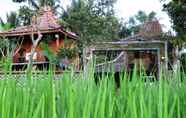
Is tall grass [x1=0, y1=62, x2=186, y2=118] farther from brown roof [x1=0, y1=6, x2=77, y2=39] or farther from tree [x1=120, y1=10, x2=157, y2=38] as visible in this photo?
tree [x1=120, y1=10, x2=157, y2=38]

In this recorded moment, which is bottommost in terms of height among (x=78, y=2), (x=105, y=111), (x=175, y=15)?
(x=105, y=111)

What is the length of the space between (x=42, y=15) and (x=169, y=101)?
2307 cm

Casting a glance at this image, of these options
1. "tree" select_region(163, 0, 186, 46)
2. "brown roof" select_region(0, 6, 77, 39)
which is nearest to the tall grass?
"tree" select_region(163, 0, 186, 46)

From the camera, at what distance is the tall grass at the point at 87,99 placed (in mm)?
940

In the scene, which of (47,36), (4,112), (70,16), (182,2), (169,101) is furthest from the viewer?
(70,16)

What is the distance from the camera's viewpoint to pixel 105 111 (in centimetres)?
100

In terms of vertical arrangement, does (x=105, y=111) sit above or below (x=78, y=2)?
below

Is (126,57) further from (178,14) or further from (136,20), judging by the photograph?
(136,20)

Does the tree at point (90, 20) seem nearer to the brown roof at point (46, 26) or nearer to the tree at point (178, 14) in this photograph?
the brown roof at point (46, 26)

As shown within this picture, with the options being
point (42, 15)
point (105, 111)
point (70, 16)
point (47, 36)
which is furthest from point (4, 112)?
point (70, 16)

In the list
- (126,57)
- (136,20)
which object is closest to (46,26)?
(126,57)

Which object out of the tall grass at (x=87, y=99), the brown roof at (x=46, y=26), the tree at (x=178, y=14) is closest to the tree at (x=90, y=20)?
the brown roof at (x=46, y=26)

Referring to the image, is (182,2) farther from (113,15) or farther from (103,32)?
(113,15)

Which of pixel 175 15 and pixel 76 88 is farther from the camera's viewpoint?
pixel 175 15
